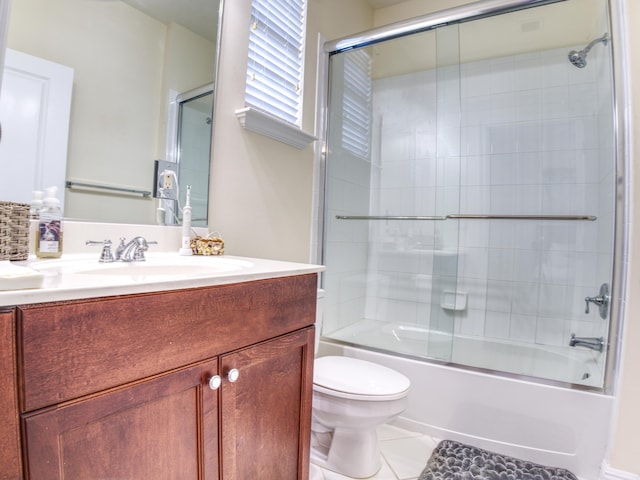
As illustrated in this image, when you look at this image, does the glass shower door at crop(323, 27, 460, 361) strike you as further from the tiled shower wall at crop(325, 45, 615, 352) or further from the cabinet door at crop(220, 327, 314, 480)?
the cabinet door at crop(220, 327, 314, 480)

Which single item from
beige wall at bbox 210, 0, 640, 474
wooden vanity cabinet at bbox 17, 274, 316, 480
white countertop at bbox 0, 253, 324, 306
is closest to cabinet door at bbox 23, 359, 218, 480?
wooden vanity cabinet at bbox 17, 274, 316, 480

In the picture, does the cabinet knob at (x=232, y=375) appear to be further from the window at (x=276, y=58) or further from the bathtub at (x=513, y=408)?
the bathtub at (x=513, y=408)

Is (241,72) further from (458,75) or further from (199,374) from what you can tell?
(458,75)

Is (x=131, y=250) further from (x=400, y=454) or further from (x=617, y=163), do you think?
→ (x=617, y=163)

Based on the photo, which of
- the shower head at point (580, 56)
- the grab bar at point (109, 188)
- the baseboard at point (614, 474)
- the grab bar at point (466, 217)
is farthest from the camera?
the grab bar at point (466, 217)

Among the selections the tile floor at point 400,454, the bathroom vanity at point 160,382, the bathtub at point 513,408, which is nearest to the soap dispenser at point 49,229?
the bathroom vanity at point 160,382

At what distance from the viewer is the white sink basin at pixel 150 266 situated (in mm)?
801

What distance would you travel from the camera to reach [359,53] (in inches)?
88.2

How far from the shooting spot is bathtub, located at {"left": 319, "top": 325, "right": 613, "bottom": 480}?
1.48 meters

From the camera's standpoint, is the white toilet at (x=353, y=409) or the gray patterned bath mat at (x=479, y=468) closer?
the white toilet at (x=353, y=409)

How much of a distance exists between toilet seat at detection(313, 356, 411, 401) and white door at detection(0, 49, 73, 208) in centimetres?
109

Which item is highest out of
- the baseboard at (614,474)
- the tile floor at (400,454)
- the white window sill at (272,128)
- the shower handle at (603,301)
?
the white window sill at (272,128)

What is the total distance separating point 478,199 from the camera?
7.72ft

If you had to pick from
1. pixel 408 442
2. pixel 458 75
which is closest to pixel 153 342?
pixel 408 442
